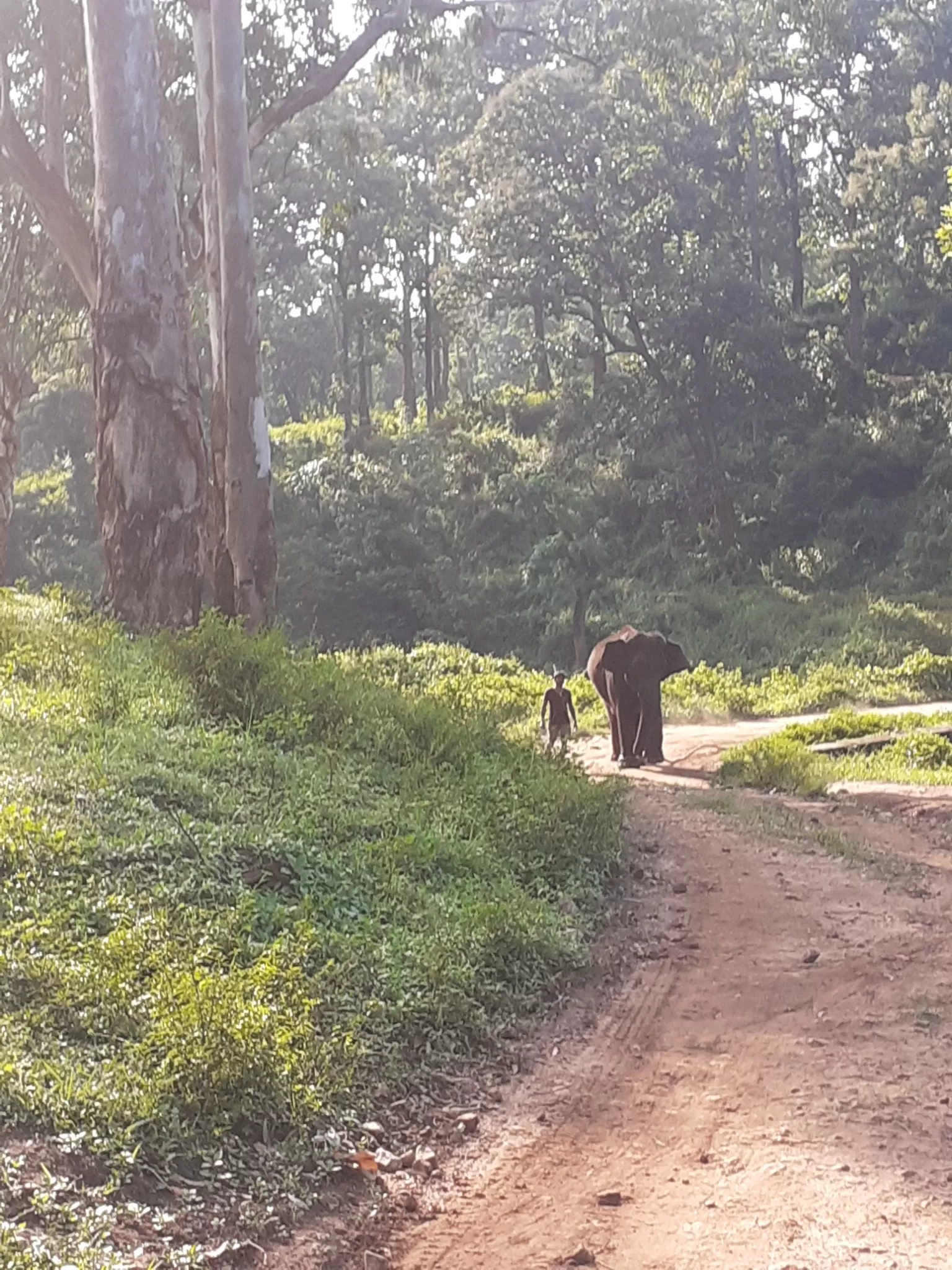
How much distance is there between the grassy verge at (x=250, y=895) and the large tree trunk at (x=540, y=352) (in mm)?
27472

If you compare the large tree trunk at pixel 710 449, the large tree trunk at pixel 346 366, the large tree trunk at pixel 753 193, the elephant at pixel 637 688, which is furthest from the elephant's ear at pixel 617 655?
the large tree trunk at pixel 346 366

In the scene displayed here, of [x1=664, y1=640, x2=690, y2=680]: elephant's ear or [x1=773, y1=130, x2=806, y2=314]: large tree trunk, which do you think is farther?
[x1=773, y1=130, x2=806, y2=314]: large tree trunk

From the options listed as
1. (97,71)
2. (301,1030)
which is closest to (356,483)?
(97,71)

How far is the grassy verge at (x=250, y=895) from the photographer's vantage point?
3883 mm

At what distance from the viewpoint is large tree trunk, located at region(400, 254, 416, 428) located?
41.8 metres

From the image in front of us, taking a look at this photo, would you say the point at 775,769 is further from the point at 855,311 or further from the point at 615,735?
the point at 855,311

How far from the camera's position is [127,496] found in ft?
37.3

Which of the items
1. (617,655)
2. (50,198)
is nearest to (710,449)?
(617,655)

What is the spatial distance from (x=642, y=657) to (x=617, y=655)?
253 millimetres

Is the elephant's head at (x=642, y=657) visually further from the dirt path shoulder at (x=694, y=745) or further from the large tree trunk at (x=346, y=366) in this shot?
the large tree trunk at (x=346, y=366)

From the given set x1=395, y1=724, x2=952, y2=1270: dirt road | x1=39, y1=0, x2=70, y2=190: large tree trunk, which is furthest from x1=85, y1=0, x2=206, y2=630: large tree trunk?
x1=39, y1=0, x2=70, y2=190: large tree trunk

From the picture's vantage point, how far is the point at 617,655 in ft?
46.6

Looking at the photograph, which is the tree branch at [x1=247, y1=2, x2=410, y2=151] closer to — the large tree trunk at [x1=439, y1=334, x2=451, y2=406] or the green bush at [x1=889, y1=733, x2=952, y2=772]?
the green bush at [x1=889, y1=733, x2=952, y2=772]

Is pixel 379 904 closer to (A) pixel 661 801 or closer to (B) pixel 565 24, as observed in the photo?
(A) pixel 661 801
